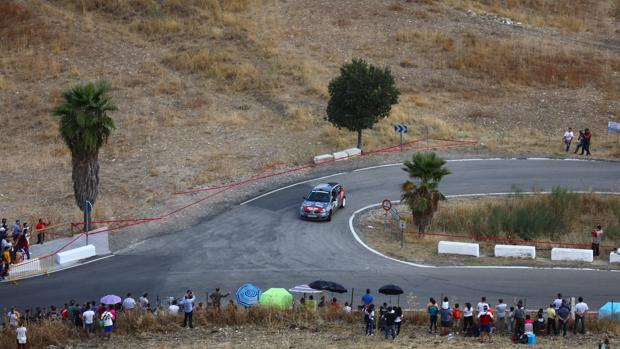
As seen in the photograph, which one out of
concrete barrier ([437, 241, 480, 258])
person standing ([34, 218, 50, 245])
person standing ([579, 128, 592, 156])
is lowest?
concrete barrier ([437, 241, 480, 258])

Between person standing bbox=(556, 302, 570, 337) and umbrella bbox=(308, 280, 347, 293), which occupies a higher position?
umbrella bbox=(308, 280, 347, 293)

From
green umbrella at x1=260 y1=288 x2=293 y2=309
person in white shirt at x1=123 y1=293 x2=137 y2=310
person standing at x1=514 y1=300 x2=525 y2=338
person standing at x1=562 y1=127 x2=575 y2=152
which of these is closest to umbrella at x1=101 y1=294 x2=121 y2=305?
person in white shirt at x1=123 y1=293 x2=137 y2=310

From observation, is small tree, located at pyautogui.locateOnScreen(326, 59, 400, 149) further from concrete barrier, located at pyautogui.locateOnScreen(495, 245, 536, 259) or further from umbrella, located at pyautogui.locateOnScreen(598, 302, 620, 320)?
umbrella, located at pyautogui.locateOnScreen(598, 302, 620, 320)

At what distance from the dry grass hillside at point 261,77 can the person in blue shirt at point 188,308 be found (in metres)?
13.5

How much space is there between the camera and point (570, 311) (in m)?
28.7

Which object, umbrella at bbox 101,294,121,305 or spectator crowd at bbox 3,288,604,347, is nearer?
spectator crowd at bbox 3,288,604,347

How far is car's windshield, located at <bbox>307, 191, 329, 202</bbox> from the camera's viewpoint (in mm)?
40375

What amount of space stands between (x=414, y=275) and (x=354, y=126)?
53.2ft

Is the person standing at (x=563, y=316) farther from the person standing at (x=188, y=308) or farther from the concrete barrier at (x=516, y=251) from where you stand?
the person standing at (x=188, y=308)

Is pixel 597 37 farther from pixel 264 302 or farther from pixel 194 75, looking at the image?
pixel 264 302

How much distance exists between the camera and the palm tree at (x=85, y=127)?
3662cm

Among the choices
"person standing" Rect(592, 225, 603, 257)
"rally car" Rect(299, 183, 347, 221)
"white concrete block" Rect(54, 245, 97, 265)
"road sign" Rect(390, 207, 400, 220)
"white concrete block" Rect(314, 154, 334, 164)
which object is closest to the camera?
"white concrete block" Rect(54, 245, 97, 265)

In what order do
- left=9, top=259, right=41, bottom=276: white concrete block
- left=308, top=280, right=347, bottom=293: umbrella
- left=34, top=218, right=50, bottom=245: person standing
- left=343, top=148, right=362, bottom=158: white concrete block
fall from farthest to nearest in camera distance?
left=343, top=148, right=362, bottom=158: white concrete block < left=34, top=218, right=50, bottom=245: person standing < left=9, top=259, right=41, bottom=276: white concrete block < left=308, top=280, right=347, bottom=293: umbrella

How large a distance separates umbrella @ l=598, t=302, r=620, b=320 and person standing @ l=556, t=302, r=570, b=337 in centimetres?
164
